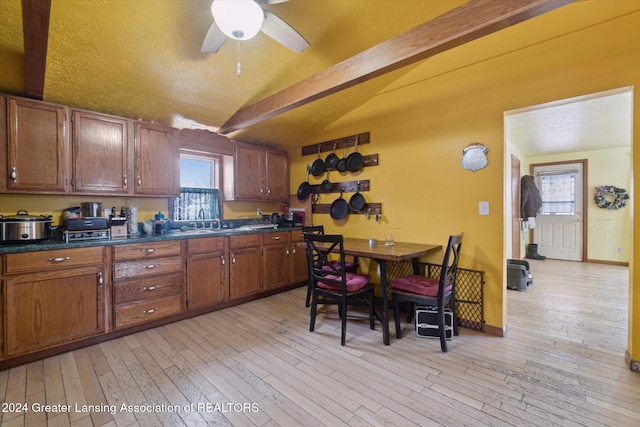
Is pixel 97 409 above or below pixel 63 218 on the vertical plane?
below

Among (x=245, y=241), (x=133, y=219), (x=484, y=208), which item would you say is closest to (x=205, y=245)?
(x=245, y=241)

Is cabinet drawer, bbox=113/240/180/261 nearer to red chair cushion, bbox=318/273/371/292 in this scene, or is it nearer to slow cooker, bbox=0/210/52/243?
slow cooker, bbox=0/210/52/243

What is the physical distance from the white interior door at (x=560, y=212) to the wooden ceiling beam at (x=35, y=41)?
7.93m

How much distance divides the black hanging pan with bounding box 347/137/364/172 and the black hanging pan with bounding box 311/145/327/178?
1.55 ft

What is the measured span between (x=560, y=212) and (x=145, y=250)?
25.1 ft

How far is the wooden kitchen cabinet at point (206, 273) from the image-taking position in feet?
9.67

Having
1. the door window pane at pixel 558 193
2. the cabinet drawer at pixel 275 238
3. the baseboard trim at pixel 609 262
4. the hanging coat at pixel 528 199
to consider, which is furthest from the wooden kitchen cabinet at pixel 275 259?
the baseboard trim at pixel 609 262

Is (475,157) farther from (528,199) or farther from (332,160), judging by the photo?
(528,199)

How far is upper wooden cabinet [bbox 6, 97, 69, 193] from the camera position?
224 centimetres

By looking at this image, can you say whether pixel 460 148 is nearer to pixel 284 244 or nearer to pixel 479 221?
pixel 479 221

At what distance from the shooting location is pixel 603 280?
13.9 feet

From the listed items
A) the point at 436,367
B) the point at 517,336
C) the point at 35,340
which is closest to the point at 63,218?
the point at 35,340

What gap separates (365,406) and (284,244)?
8.08ft

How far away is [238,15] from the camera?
4.86 feet
